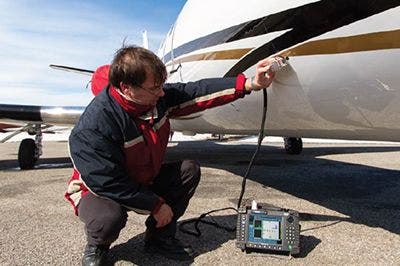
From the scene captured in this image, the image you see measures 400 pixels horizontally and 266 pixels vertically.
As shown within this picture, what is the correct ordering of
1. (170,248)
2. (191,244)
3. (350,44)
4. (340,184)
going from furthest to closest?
1. (340,184)
2. (191,244)
3. (170,248)
4. (350,44)

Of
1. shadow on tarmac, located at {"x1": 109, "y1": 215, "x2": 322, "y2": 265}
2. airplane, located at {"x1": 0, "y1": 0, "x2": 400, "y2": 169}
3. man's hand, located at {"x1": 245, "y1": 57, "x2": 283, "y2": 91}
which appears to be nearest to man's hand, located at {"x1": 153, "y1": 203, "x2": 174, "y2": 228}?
shadow on tarmac, located at {"x1": 109, "y1": 215, "x2": 322, "y2": 265}

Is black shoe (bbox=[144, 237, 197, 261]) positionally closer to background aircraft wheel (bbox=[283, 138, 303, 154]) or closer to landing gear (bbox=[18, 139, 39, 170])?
landing gear (bbox=[18, 139, 39, 170])

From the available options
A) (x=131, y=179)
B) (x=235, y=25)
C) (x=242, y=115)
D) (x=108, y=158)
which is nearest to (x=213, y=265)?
(x=131, y=179)

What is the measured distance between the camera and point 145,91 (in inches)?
113

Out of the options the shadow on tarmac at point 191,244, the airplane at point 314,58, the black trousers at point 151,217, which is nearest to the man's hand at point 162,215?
the black trousers at point 151,217

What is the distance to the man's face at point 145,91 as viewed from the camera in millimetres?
2834

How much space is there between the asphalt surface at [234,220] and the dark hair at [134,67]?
132 cm

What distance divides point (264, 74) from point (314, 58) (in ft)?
1.18

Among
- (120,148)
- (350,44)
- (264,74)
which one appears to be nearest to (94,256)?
(120,148)

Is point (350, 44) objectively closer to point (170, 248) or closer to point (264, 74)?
point (264, 74)

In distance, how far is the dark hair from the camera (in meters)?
2.79

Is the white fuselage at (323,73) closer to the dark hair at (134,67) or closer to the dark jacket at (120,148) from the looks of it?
the dark jacket at (120,148)

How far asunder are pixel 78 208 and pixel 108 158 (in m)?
0.54

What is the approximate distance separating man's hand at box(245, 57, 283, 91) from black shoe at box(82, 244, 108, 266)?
1568 millimetres
